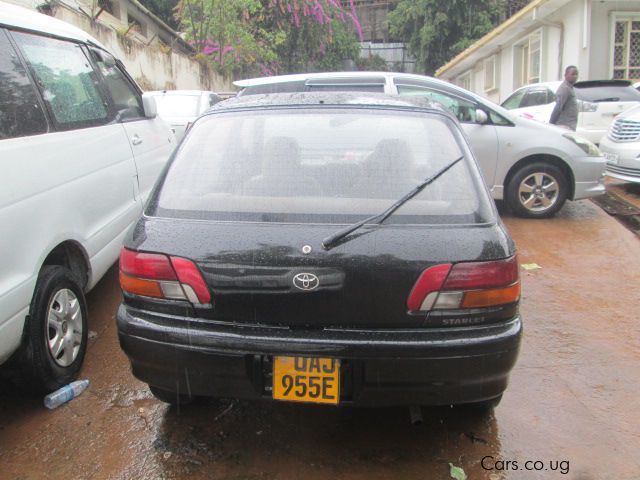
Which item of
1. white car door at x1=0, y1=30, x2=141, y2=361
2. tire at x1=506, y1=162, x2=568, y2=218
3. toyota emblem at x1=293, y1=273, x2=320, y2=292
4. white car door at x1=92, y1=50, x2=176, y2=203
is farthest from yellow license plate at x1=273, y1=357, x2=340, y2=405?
tire at x1=506, y1=162, x2=568, y2=218

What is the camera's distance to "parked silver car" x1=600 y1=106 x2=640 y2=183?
286 inches

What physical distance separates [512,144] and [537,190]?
63cm

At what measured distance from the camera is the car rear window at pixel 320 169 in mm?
2305

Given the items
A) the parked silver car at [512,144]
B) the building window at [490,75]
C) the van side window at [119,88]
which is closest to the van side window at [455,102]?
the parked silver car at [512,144]

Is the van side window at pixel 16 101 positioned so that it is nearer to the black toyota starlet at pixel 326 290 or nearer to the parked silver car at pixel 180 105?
the black toyota starlet at pixel 326 290

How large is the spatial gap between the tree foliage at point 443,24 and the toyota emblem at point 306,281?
1049 inches

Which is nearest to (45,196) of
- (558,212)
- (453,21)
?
(558,212)

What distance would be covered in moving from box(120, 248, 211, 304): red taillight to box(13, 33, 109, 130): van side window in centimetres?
144

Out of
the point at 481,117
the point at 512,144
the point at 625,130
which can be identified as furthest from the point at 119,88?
the point at 625,130

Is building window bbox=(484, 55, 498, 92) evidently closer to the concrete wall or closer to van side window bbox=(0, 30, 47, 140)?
the concrete wall

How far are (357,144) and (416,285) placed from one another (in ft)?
2.60

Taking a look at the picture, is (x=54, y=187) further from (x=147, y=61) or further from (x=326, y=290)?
(x=147, y=61)

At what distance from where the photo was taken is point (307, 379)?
2.17m

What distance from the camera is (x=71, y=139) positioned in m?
3.30
